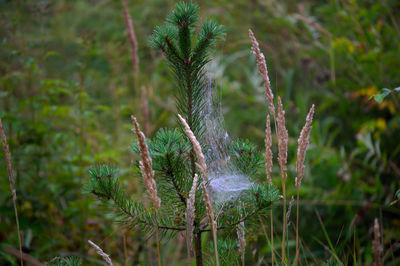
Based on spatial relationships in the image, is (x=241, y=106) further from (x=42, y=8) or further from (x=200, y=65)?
(x=200, y=65)

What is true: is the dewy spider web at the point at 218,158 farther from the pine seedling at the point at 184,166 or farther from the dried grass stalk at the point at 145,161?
the dried grass stalk at the point at 145,161

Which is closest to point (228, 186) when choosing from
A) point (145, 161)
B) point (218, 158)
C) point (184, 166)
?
point (218, 158)

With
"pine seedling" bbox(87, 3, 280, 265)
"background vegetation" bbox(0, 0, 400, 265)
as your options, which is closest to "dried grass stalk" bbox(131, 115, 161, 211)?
"pine seedling" bbox(87, 3, 280, 265)

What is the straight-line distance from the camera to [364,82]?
246 cm

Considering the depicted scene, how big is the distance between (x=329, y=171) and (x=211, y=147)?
5.17ft

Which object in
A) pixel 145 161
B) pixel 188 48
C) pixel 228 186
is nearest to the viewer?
pixel 145 161

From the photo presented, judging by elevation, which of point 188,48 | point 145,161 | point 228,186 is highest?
point 188,48

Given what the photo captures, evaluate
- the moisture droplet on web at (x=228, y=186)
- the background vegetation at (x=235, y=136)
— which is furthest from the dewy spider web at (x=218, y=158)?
the background vegetation at (x=235, y=136)

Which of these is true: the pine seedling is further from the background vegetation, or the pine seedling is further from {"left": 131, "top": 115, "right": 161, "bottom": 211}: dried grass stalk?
the background vegetation

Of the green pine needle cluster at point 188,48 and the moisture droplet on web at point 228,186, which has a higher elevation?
the green pine needle cluster at point 188,48

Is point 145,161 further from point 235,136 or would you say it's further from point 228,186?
point 235,136

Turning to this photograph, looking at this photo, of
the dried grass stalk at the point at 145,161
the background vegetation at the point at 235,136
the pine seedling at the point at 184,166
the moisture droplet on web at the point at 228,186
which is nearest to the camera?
the dried grass stalk at the point at 145,161

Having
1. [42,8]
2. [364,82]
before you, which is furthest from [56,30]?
[364,82]

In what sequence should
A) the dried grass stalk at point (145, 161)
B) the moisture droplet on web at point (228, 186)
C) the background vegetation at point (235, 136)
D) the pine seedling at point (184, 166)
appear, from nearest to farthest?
the dried grass stalk at point (145, 161) → the pine seedling at point (184, 166) → the moisture droplet on web at point (228, 186) → the background vegetation at point (235, 136)
